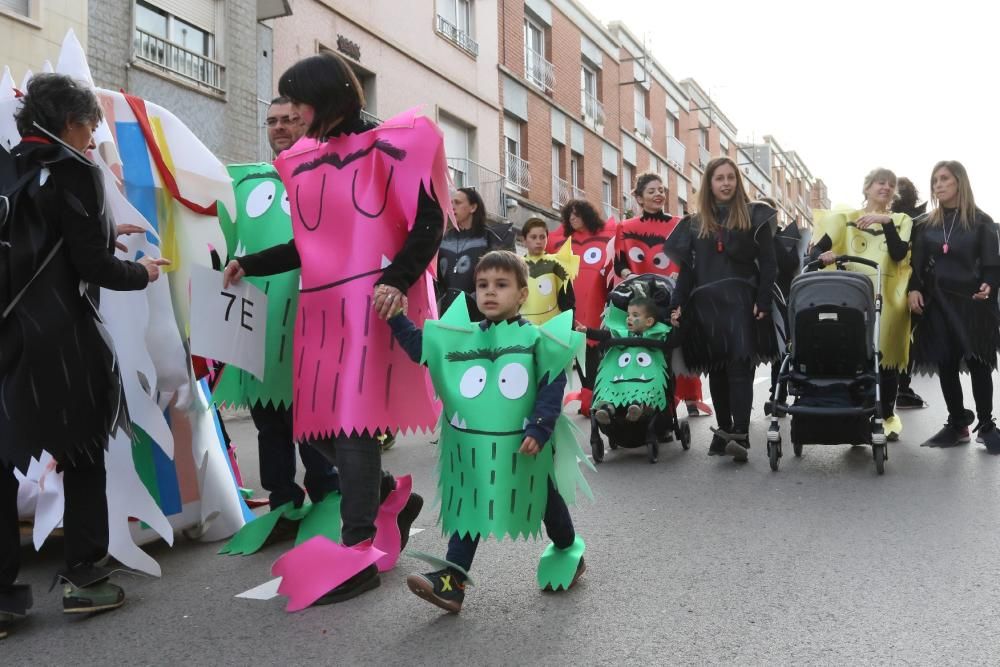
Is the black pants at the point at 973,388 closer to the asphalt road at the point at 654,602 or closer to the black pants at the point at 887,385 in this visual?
the black pants at the point at 887,385

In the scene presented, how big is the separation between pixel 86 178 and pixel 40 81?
1.16 ft

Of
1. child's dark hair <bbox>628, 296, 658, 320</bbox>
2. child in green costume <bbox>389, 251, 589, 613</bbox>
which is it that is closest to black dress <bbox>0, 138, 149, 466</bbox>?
child in green costume <bbox>389, 251, 589, 613</bbox>

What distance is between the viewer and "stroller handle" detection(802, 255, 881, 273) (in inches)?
253

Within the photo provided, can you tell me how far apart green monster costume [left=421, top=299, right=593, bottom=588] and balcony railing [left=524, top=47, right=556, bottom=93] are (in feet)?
70.1

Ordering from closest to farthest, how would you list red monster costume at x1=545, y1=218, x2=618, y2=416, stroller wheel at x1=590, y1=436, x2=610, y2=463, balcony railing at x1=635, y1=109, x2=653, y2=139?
stroller wheel at x1=590, y1=436, x2=610, y2=463 < red monster costume at x1=545, y1=218, x2=618, y2=416 < balcony railing at x1=635, y1=109, x2=653, y2=139

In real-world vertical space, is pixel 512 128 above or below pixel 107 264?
above

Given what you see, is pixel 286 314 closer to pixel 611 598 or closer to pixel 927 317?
pixel 611 598

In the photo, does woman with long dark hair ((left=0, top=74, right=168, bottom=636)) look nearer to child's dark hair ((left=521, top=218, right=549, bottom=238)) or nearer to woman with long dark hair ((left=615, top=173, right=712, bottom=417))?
woman with long dark hair ((left=615, top=173, right=712, bottom=417))

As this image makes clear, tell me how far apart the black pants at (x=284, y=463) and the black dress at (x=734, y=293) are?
3.00 metres

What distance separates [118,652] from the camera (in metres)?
2.86

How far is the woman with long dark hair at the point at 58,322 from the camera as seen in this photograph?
300 centimetres

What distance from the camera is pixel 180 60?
12906 millimetres

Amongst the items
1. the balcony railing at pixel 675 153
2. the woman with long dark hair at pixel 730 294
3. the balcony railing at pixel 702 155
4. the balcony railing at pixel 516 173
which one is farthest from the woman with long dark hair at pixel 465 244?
the balcony railing at pixel 702 155

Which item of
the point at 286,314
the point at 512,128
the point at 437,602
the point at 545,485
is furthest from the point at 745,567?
the point at 512,128
